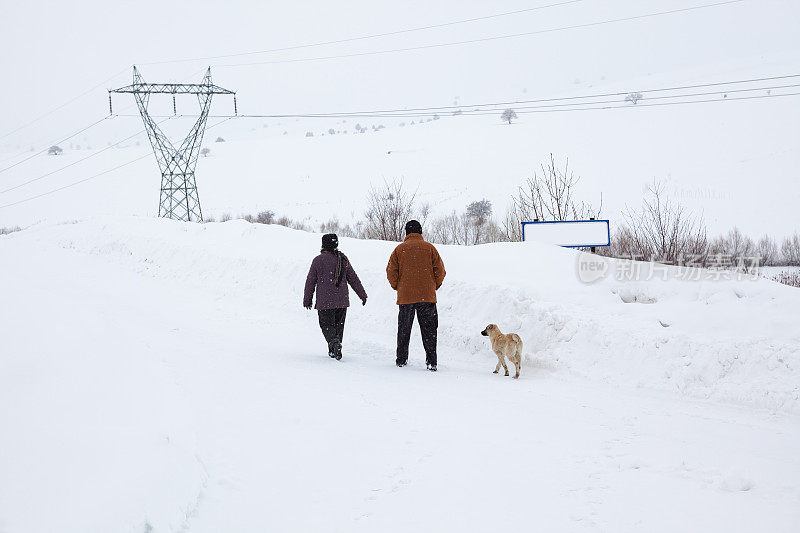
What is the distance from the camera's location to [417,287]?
8766mm

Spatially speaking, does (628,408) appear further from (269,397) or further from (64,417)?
(64,417)

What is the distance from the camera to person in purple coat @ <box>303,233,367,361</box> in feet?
29.8

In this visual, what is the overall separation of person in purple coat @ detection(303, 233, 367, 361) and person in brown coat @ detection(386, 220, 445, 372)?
2.24ft

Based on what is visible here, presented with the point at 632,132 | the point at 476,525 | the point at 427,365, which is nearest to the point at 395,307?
the point at 427,365

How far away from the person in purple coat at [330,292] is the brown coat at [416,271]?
663mm

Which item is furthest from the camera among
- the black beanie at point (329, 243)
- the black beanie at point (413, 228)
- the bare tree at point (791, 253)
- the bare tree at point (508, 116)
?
the bare tree at point (508, 116)

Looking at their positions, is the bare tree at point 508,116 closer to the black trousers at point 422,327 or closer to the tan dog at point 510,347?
the black trousers at point 422,327

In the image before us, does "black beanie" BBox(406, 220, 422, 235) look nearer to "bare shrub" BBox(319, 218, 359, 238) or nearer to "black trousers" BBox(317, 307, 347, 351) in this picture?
"black trousers" BBox(317, 307, 347, 351)

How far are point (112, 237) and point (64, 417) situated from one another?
19956 millimetres

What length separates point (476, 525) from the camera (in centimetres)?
365

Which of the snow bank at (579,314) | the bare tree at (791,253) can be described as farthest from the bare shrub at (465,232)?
the bare tree at (791,253)

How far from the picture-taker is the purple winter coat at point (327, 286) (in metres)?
9.09

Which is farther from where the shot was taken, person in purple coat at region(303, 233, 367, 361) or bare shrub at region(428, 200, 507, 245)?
bare shrub at region(428, 200, 507, 245)

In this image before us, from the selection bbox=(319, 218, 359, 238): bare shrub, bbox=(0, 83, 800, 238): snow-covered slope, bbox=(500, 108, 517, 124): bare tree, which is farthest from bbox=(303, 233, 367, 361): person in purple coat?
bbox=(500, 108, 517, 124): bare tree
